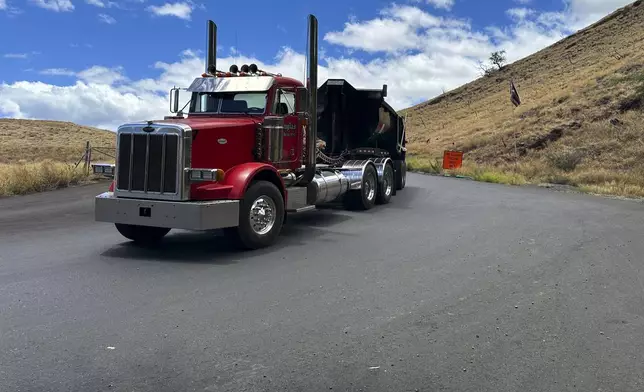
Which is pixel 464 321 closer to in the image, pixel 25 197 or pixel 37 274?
pixel 37 274

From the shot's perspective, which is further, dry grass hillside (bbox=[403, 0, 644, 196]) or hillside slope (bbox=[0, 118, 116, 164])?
hillside slope (bbox=[0, 118, 116, 164])

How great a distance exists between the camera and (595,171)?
2303 centimetres

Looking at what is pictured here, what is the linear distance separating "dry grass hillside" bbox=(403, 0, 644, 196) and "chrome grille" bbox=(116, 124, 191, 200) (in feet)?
48.9

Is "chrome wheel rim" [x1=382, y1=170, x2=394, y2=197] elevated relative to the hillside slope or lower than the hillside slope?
lower

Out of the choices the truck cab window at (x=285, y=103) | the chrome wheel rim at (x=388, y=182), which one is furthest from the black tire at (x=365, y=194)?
the truck cab window at (x=285, y=103)

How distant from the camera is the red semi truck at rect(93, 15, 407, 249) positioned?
25.0 ft

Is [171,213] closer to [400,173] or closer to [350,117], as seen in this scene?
[350,117]

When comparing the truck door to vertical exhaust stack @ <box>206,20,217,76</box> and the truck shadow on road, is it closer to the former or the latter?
the truck shadow on road

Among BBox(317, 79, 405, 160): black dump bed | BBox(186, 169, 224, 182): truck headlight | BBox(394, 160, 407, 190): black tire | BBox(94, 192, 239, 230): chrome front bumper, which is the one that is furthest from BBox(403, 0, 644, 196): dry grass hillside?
BBox(186, 169, 224, 182): truck headlight

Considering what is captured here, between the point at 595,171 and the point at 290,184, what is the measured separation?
696 inches

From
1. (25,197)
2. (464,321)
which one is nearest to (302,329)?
(464,321)

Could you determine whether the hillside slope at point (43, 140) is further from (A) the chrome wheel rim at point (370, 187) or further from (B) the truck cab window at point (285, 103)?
(B) the truck cab window at point (285, 103)

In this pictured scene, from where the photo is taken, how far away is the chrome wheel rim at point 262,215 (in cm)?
825

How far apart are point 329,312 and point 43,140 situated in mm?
57261
